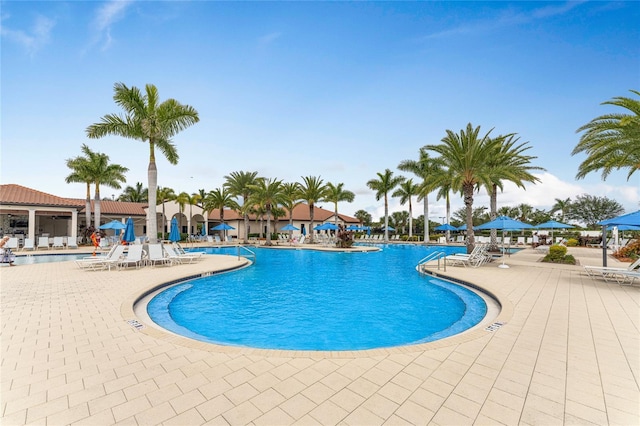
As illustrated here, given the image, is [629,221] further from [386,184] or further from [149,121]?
[386,184]

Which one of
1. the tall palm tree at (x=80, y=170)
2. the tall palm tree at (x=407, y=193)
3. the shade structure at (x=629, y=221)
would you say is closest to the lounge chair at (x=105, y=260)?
the tall palm tree at (x=80, y=170)

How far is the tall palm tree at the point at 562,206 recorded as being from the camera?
57.1m

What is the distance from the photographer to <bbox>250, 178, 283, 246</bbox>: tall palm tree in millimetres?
28686

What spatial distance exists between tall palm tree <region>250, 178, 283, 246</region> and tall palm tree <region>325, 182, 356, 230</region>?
20.8 ft

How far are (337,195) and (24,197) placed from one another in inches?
1108

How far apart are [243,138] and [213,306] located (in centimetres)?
1381

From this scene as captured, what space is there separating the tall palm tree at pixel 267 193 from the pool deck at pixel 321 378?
23.3 m

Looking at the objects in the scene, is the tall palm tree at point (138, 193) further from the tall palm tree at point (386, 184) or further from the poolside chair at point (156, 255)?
the poolside chair at point (156, 255)

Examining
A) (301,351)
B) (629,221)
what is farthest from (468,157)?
(301,351)

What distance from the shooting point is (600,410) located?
2701mm

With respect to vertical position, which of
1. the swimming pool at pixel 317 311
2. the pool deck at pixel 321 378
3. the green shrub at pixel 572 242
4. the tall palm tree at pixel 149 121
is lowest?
the swimming pool at pixel 317 311

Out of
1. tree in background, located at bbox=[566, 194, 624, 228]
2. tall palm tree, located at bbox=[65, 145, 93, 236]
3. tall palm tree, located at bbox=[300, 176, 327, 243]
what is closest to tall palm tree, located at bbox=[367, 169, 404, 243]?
tall palm tree, located at bbox=[300, 176, 327, 243]

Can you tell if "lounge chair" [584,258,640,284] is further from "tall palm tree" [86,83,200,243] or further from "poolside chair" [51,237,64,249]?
"poolside chair" [51,237,64,249]

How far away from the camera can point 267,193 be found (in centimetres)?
2892
